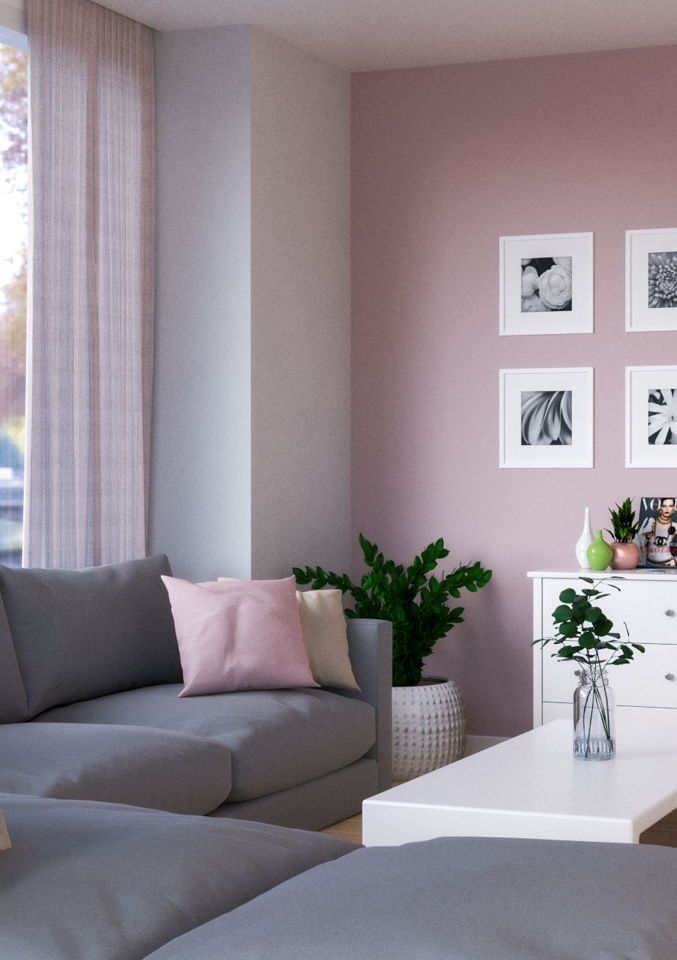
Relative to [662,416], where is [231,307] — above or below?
above

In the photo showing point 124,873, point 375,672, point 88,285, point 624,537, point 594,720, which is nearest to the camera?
point 124,873

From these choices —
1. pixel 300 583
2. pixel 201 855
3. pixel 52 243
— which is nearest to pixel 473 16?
pixel 52 243

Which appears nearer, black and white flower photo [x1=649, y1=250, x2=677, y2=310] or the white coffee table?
the white coffee table

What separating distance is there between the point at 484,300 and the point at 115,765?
2.93 m

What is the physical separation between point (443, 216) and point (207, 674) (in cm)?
238

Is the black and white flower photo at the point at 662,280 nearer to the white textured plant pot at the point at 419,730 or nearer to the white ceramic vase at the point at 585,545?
the white ceramic vase at the point at 585,545

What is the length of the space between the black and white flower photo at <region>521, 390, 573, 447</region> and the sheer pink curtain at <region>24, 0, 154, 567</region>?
1512mm

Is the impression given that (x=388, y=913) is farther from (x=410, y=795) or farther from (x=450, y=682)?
(x=450, y=682)

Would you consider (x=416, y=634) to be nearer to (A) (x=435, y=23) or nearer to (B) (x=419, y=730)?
(B) (x=419, y=730)

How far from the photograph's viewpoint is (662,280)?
17.2ft

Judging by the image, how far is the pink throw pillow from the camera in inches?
161

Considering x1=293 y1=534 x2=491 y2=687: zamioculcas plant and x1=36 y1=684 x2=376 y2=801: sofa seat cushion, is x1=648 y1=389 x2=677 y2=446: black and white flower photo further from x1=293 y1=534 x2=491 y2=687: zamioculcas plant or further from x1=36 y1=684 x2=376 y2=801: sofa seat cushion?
x1=36 y1=684 x2=376 y2=801: sofa seat cushion

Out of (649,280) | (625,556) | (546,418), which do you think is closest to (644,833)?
(625,556)

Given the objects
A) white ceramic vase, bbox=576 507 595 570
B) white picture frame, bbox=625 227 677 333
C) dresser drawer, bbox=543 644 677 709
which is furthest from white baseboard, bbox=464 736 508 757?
white picture frame, bbox=625 227 677 333
